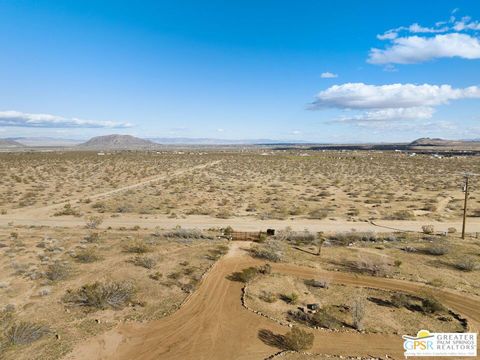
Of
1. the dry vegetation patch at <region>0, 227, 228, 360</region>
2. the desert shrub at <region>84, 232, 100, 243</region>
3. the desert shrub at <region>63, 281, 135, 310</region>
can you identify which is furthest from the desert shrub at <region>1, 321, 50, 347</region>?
the desert shrub at <region>84, 232, 100, 243</region>

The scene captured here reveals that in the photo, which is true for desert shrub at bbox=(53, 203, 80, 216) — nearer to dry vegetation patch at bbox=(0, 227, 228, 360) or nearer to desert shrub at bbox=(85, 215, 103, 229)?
desert shrub at bbox=(85, 215, 103, 229)

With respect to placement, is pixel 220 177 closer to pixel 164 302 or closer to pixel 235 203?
pixel 235 203

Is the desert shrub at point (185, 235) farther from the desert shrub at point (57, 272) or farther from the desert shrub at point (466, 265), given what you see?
the desert shrub at point (466, 265)

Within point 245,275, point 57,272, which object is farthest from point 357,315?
point 57,272

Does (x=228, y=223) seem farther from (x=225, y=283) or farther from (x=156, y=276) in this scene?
(x=156, y=276)

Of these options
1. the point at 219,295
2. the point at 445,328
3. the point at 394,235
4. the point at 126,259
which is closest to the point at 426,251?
the point at 394,235

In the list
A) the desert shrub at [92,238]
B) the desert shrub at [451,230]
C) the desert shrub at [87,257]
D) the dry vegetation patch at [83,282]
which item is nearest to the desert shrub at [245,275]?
the dry vegetation patch at [83,282]
